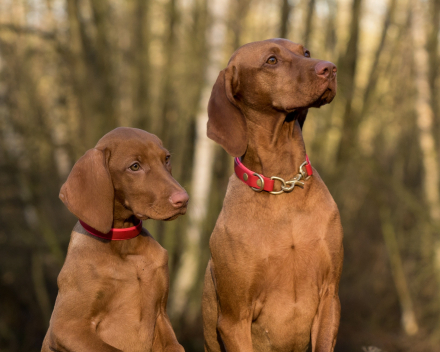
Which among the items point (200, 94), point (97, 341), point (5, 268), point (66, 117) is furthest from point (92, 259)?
point (66, 117)

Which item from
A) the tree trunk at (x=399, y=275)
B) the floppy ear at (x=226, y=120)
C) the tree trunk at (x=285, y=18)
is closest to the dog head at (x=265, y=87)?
the floppy ear at (x=226, y=120)

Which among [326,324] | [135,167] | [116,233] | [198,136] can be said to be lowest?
[198,136]

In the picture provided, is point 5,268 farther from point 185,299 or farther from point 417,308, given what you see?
point 417,308

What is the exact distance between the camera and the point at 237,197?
4.67m

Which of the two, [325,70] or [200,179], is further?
[200,179]

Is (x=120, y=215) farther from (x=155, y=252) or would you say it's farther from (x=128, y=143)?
(x=128, y=143)

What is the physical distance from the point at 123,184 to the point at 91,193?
9.8 inches

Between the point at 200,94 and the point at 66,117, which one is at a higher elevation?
the point at 200,94

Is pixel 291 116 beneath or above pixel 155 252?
above

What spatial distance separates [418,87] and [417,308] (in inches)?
177

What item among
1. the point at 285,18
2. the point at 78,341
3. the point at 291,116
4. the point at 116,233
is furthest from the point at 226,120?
the point at 285,18

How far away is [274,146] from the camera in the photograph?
186 inches

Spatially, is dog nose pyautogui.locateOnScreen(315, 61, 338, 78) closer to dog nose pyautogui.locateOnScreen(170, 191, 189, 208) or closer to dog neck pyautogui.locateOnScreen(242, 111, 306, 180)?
dog neck pyautogui.locateOnScreen(242, 111, 306, 180)

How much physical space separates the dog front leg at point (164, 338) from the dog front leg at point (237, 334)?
39cm
